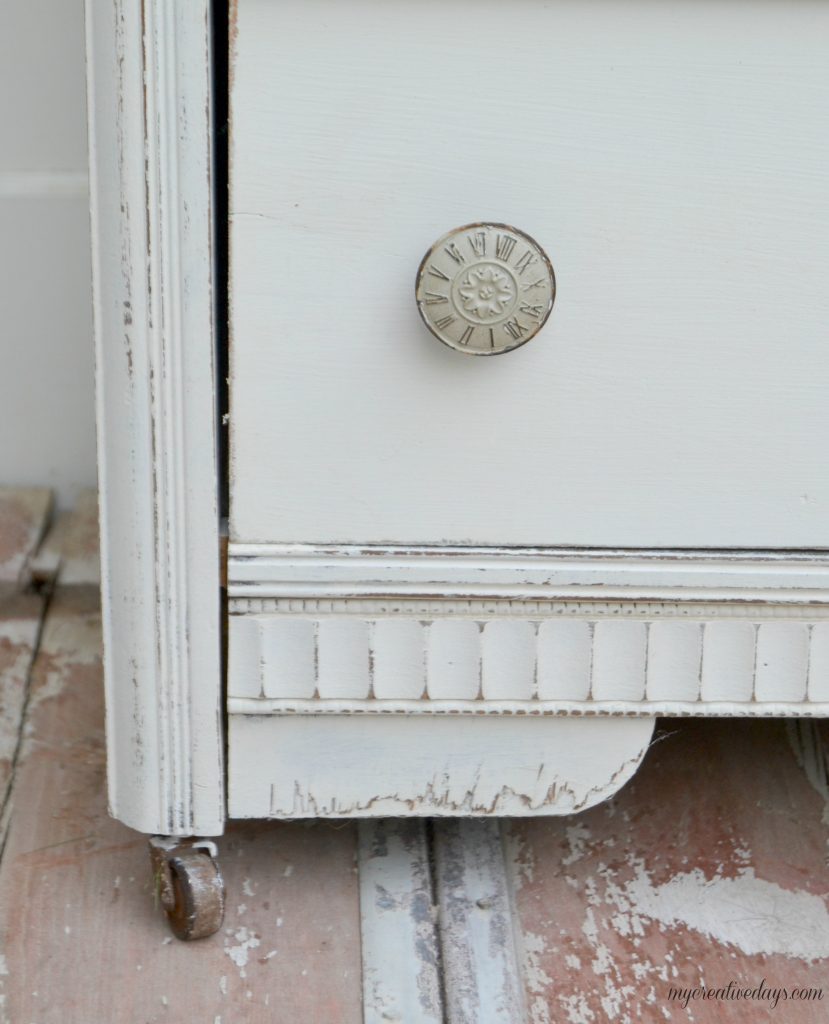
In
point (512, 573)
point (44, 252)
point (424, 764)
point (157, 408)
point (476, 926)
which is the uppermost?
point (44, 252)

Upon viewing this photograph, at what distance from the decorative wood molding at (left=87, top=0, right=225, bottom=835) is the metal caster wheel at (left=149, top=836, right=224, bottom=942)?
0.8 inches

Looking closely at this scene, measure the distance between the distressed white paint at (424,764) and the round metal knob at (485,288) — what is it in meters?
0.28

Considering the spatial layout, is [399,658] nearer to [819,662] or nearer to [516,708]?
[516,708]

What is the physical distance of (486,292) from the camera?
2.18 feet

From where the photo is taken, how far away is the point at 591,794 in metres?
0.81

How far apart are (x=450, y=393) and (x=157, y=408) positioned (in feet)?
0.61

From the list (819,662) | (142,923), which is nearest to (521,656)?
(819,662)

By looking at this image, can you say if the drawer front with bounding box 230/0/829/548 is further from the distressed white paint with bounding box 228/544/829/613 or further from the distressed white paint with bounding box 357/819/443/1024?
the distressed white paint with bounding box 357/819/443/1024

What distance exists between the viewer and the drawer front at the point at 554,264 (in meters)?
0.66

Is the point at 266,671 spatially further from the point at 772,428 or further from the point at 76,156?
the point at 76,156

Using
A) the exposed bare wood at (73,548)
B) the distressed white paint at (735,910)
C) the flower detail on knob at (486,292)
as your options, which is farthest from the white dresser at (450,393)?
the exposed bare wood at (73,548)

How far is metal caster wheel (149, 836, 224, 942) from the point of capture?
779 mm

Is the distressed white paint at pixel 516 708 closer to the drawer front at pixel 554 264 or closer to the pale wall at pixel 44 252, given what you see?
the drawer front at pixel 554 264

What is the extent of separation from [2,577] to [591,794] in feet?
2.36
